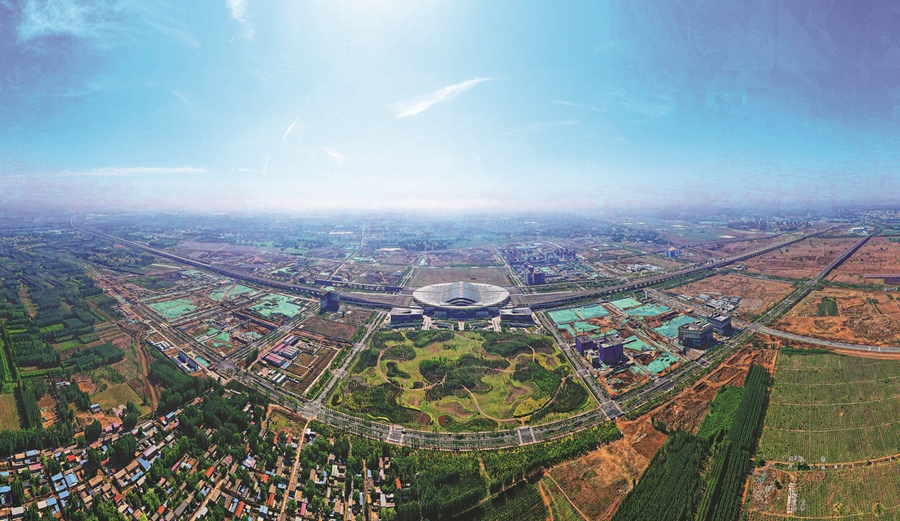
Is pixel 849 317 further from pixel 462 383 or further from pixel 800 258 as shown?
pixel 462 383

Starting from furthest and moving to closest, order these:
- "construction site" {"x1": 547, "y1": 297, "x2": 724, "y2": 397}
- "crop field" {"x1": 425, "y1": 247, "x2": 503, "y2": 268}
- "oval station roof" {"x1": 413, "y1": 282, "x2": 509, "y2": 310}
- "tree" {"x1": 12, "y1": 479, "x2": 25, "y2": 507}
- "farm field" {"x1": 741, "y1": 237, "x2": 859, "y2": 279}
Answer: "crop field" {"x1": 425, "y1": 247, "x2": 503, "y2": 268} < "farm field" {"x1": 741, "y1": 237, "x2": 859, "y2": 279} < "oval station roof" {"x1": 413, "y1": 282, "x2": 509, "y2": 310} < "construction site" {"x1": 547, "y1": 297, "x2": 724, "y2": 397} < "tree" {"x1": 12, "y1": 479, "x2": 25, "y2": 507}

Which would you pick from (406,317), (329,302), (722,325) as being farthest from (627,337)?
(329,302)

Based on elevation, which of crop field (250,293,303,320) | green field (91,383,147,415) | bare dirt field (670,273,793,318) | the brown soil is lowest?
the brown soil

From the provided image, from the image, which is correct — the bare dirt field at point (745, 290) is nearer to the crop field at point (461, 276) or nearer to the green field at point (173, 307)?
the crop field at point (461, 276)

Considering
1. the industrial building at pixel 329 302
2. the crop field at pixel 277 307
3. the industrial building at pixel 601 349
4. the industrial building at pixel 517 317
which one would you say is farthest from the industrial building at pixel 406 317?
the industrial building at pixel 601 349

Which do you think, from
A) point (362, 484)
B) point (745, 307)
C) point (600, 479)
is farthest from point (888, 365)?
point (362, 484)

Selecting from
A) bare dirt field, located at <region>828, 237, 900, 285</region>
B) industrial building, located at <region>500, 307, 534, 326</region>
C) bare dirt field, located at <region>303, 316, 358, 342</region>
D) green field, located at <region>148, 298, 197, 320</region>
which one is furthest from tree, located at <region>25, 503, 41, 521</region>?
bare dirt field, located at <region>828, 237, 900, 285</region>

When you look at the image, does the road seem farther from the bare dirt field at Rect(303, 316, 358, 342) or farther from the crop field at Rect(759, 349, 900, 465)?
the crop field at Rect(759, 349, 900, 465)
